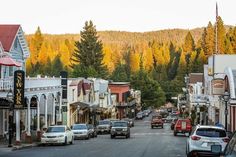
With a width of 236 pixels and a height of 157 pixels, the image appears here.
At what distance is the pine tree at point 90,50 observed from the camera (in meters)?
131

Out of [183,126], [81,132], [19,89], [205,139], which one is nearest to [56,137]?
[19,89]

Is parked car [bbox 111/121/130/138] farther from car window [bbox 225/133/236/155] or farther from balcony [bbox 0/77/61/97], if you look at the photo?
car window [bbox 225/133/236/155]

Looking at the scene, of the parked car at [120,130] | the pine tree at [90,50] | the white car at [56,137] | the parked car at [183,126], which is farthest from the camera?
the pine tree at [90,50]

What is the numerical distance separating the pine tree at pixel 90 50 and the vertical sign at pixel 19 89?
9220 centimetres

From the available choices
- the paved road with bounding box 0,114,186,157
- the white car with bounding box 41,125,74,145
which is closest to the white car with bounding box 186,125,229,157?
the paved road with bounding box 0,114,186,157

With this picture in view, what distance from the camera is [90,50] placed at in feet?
432

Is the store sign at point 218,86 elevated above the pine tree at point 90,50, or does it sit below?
below

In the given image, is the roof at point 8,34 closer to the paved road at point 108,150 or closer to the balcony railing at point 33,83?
the balcony railing at point 33,83

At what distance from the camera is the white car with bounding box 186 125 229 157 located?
2336 centimetres

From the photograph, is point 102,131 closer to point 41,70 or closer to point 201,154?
point 201,154

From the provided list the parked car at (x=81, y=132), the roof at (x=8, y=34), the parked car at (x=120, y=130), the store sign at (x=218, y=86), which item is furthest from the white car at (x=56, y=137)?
the store sign at (x=218, y=86)

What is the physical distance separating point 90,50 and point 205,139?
108982mm

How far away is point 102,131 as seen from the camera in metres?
68.1

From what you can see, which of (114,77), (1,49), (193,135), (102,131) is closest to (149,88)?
(114,77)
